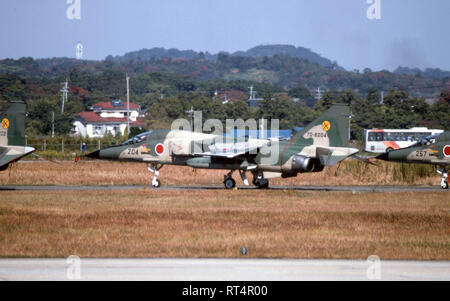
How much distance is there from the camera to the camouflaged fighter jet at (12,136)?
2533 cm

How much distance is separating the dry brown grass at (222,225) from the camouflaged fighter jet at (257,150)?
159 centimetres

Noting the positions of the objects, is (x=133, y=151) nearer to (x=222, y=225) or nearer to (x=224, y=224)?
(x=224, y=224)

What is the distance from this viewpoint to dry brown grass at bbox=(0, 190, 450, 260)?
1336 cm

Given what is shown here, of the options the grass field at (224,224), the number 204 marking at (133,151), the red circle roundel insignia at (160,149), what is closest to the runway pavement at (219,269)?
the grass field at (224,224)

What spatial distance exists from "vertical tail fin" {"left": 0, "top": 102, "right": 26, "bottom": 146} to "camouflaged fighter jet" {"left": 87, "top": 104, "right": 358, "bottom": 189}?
176 inches

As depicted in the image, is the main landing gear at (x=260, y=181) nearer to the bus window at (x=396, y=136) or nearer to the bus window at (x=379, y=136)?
the bus window at (x=379, y=136)

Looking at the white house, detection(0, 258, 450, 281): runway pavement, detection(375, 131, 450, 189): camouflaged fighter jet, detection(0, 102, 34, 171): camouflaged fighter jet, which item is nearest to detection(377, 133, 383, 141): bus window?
detection(375, 131, 450, 189): camouflaged fighter jet

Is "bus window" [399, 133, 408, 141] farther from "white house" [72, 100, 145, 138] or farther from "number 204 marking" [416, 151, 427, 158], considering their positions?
"white house" [72, 100, 145, 138]
